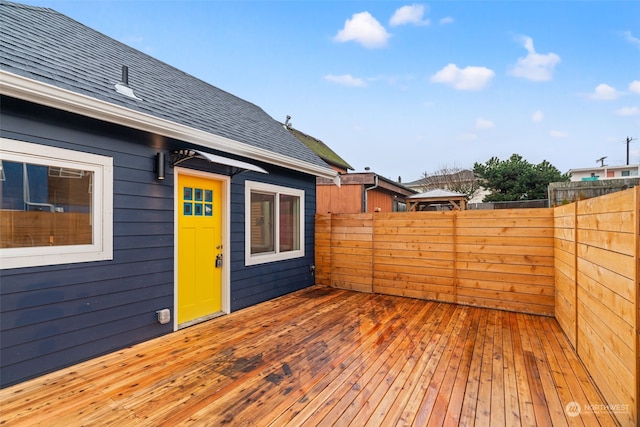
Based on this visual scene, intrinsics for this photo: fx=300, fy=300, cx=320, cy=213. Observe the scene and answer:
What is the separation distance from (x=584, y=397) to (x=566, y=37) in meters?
8.79

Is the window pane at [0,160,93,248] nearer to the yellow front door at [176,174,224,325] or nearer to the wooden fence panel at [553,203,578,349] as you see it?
the yellow front door at [176,174,224,325]

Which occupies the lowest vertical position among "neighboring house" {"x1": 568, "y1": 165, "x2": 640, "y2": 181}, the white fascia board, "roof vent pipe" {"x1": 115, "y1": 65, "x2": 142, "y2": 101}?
the white fascia board

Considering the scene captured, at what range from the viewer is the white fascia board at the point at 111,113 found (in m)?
2.21

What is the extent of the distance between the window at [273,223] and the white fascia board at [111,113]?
0.69 m

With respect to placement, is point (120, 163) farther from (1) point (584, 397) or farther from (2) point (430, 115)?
(2) point (430, 115)

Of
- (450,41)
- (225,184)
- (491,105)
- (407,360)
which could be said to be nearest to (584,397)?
(407,360)

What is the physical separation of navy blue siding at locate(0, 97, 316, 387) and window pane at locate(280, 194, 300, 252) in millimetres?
1585

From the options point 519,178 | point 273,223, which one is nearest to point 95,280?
point 273,223

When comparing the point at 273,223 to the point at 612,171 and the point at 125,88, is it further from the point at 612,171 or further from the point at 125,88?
the point at 612,171

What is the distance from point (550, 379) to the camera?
2469 millimetres

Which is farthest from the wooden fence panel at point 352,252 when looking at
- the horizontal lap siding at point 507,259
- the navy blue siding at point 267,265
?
the horizontal lap siding at point 507,259

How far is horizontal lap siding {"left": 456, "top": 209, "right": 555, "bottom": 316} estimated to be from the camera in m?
4.28

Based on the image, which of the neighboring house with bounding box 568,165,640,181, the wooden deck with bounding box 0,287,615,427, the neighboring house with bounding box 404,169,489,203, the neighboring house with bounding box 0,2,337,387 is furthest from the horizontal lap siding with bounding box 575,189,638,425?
the neighboring house with bounding box 568,165,640,181

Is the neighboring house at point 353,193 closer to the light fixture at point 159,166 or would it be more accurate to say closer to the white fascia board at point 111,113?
the white fascia board at point 111,113
